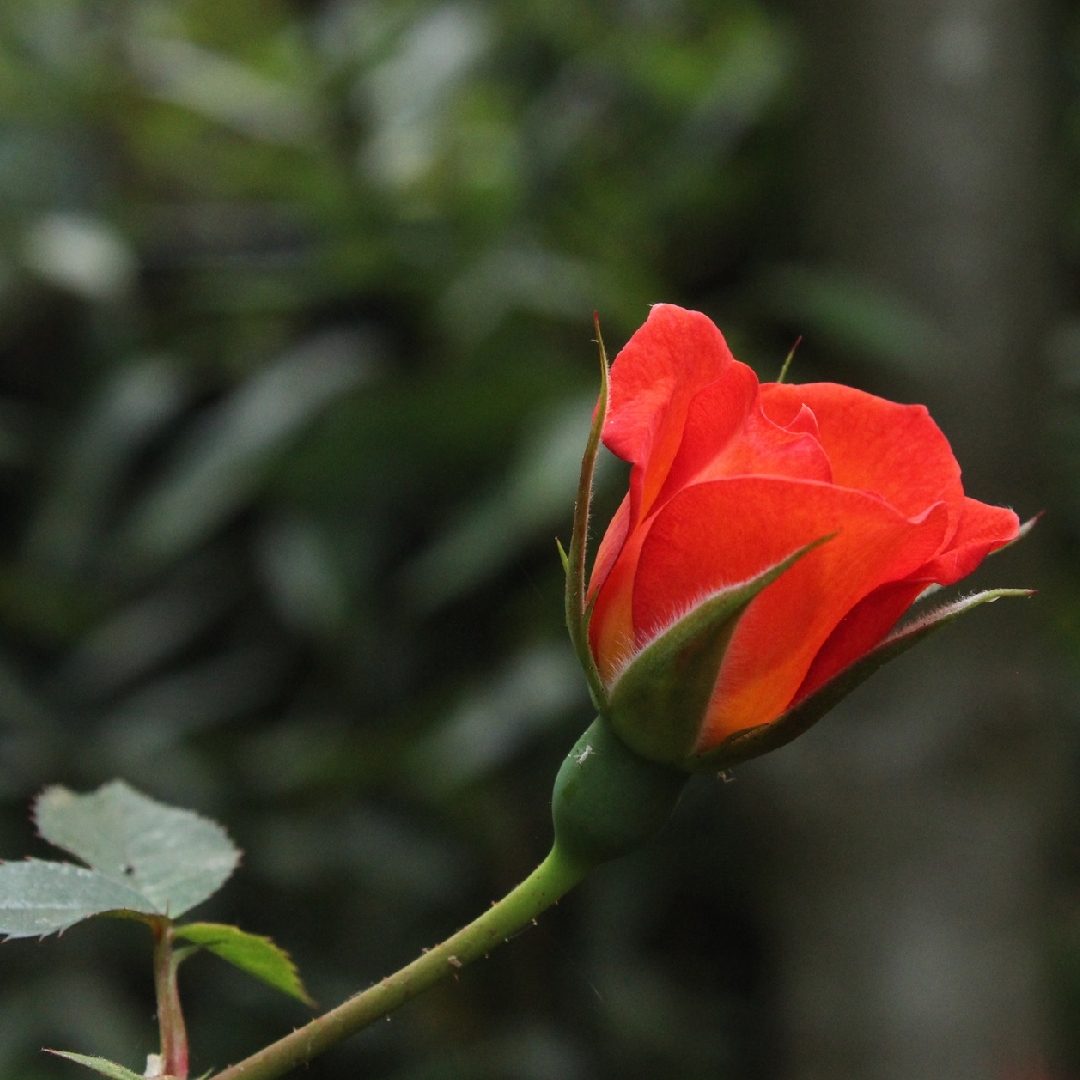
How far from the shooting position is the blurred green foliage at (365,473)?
1.19m

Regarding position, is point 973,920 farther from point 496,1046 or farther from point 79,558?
point 79,558

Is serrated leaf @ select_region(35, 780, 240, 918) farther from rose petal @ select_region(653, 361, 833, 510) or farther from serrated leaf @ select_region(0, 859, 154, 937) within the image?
rose petal @ select_region(653, 361, 833, 510)

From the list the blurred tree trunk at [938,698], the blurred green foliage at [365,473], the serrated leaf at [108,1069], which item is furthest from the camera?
the blurred green foliage at [365,473]

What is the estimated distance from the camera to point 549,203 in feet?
4.72

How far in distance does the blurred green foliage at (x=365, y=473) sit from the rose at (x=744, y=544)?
31.5 inches

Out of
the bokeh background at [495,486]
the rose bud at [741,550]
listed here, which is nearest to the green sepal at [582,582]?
the rose bud at [741,550]

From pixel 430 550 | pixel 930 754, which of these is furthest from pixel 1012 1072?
pixel 430 550

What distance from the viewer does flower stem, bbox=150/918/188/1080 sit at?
23 centimetres

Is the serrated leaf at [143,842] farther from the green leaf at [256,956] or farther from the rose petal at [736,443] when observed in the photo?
the rose petal at [736,443]

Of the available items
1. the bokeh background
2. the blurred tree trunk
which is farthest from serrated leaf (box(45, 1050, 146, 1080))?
the blurred tree trunk

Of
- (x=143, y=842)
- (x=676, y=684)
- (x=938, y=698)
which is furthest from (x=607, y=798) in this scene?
(x=938, y=698)

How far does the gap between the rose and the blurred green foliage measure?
0.80m

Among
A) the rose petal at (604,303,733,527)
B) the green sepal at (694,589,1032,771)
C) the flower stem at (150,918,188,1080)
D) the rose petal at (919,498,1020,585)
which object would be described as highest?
the rose petal at (604,303,733,527)

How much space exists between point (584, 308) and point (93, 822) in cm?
104
